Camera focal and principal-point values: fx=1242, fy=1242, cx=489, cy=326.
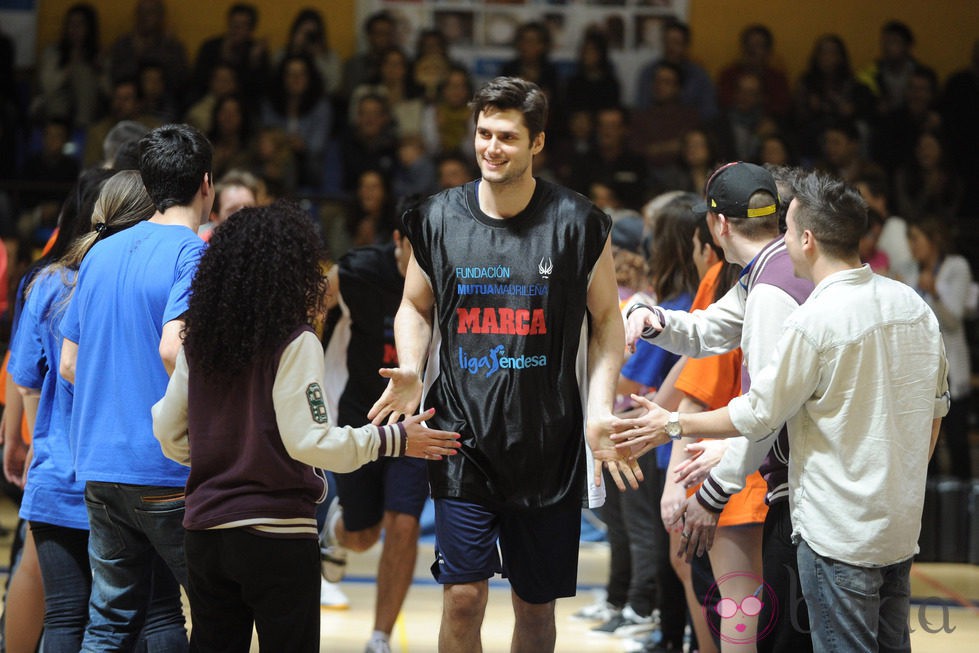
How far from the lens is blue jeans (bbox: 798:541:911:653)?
119 inches

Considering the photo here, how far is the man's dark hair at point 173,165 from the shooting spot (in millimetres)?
3445

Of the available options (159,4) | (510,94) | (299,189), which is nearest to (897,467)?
(510,94)

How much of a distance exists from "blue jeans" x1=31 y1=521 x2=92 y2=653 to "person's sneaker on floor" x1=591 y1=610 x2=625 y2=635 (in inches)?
96.1

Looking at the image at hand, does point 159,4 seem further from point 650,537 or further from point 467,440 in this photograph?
point 467,440

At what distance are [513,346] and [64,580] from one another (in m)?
1.46

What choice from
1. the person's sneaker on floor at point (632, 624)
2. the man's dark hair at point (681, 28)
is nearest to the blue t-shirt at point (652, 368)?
the person's sneaker on floor at point (632, 624)

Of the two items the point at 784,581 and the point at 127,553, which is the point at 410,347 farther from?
the point at 784,581

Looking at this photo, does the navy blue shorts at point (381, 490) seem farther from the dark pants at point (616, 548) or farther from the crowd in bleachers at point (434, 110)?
the crowd in bleachers at point (434, 110)

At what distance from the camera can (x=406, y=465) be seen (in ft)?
15.9

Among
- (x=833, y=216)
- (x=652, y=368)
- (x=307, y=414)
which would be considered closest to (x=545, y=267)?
(x=833, y=216)

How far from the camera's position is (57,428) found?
3.63m

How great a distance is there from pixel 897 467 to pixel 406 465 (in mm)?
2243

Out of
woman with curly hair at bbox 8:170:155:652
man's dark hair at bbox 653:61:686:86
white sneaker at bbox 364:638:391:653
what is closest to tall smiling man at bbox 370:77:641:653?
woman with curly hair at bbox 8:170:155:652

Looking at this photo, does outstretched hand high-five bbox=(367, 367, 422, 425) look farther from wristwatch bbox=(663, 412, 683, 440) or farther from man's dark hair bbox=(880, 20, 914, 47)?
man's dark hair bbox=(880, 20, 914, 47)
